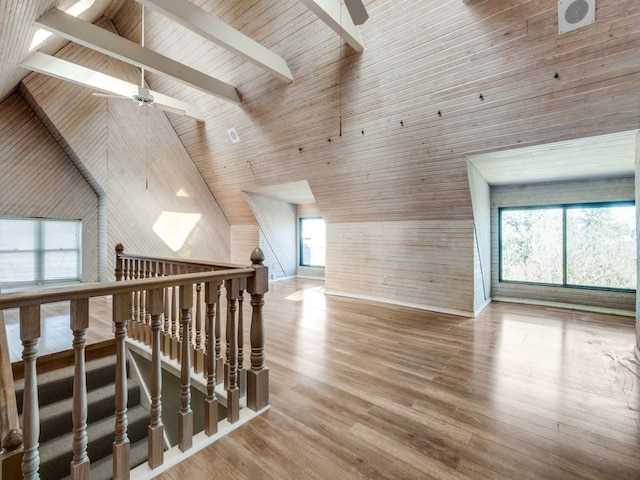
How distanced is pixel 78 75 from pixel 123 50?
4.00 ft

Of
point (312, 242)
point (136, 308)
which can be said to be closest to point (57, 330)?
point (136, 308)

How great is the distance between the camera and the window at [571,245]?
5.13m

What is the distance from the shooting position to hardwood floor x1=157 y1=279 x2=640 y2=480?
1744mm

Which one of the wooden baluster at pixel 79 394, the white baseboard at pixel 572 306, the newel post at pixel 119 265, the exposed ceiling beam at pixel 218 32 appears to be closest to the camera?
the wooden baluster at pixel 79 394

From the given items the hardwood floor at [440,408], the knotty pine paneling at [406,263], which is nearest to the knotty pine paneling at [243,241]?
the knotty pine paneling at [406,263]

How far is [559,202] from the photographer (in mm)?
5598

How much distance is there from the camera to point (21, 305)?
1.18 metres

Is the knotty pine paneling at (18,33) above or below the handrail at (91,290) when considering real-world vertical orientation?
above

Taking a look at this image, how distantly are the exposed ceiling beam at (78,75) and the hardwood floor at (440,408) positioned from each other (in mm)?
4594

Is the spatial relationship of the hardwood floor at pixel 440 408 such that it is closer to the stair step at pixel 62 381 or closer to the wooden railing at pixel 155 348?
the wooden railing at pixel 155 348

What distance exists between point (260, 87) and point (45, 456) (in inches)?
201

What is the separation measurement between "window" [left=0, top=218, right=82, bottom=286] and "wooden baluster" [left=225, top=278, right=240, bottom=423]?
6.16 meters

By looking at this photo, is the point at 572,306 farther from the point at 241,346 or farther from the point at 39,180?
the point at 39,180

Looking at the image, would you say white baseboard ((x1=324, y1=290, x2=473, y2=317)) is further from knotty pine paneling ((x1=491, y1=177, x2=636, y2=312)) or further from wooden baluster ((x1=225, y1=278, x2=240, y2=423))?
wooden baluster ((x1=225, y1=278, x2=240, y2=423))
